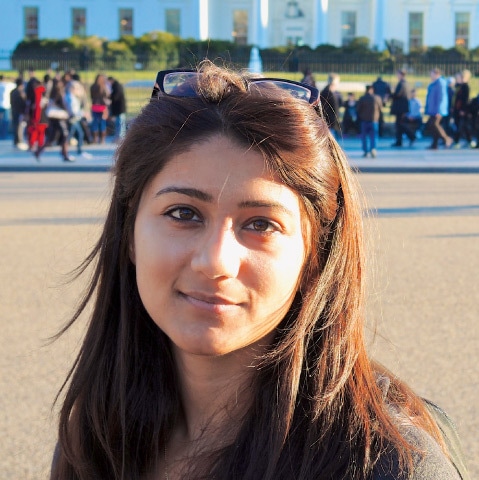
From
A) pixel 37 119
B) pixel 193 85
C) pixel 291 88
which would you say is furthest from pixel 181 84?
pixel 37 119

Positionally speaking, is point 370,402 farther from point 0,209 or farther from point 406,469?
point 0,209

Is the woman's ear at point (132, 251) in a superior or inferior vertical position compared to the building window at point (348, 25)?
inferior

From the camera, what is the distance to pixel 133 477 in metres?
1.93

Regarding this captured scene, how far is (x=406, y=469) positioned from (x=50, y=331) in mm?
4987

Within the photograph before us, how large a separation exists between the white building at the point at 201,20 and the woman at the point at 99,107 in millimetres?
45688

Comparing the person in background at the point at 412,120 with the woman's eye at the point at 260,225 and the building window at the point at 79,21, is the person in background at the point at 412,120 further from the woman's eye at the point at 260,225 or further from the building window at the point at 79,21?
the building window at the point at 79,21

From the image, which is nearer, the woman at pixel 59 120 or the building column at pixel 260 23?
the woman at pixel 59 120

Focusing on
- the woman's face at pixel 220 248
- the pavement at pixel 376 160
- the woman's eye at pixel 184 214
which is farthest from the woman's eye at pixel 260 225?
the pavement at pixel 376 160

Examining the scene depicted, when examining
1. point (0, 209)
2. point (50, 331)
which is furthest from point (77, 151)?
point (50, 331)

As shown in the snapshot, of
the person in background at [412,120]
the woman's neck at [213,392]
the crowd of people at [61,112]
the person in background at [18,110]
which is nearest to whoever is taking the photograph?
the woman's neck at [213,392]

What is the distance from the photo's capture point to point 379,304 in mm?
5617

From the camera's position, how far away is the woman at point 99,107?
23016 mm

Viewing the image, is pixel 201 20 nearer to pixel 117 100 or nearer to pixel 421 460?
pixel 117 100

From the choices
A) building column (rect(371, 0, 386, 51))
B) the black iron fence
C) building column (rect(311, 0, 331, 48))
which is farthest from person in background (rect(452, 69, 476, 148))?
building column (rect(311, 0, 331, 48))
